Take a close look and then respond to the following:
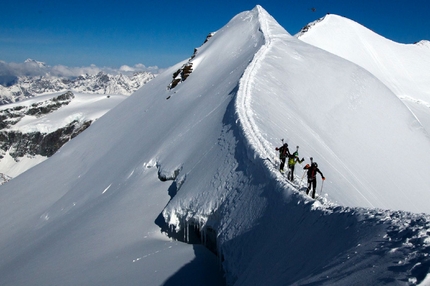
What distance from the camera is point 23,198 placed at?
36.4 m

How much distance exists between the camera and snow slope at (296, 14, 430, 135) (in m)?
70.4

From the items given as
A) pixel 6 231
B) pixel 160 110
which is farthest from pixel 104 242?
pixel 160 110

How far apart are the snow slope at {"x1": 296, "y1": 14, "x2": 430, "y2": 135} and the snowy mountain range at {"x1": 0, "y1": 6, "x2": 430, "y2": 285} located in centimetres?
3427

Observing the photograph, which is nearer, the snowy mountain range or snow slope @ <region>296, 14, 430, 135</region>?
the snowy mountain range

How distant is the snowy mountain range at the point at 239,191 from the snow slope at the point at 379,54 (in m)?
34.3

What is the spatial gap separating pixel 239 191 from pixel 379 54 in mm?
78807

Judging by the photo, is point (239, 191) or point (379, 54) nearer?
point (239, 191)

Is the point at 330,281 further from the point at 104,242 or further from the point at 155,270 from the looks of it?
the point at 104,242

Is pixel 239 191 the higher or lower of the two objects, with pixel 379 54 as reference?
lower

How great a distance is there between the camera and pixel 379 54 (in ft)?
260

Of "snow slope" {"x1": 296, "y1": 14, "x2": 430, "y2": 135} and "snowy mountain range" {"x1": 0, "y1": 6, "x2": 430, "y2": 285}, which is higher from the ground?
"snow slope" {"x1": 296, "y1": 14, "x2": 430, "y2": 135}

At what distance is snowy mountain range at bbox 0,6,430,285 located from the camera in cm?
850

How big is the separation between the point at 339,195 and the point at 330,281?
356 inches

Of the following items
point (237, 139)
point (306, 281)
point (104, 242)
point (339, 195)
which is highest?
point (237, 139)
